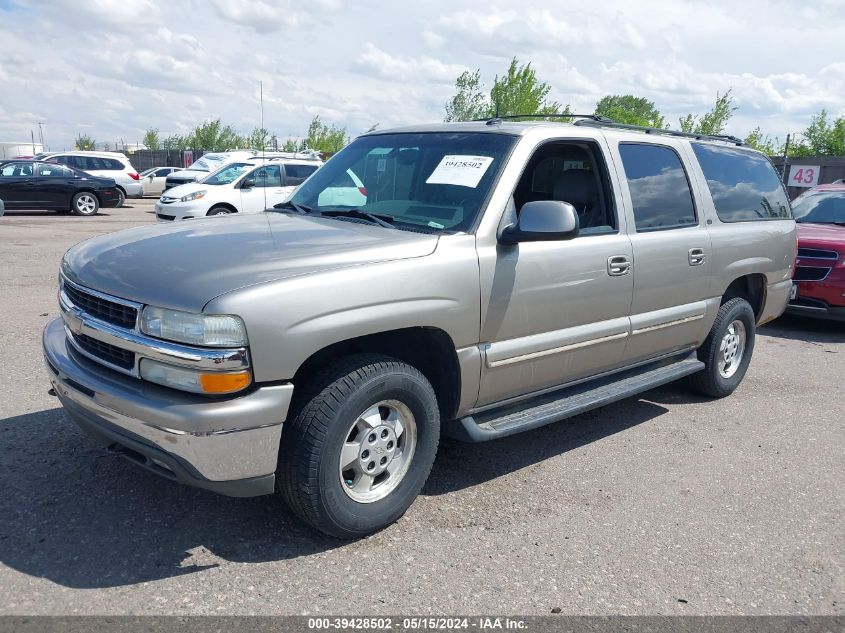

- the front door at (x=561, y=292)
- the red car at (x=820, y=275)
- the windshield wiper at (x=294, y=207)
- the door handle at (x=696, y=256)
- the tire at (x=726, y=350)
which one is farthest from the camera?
the red car at (x=820, y=275)

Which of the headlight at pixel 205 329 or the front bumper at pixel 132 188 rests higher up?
the headlight at pixel 205 329

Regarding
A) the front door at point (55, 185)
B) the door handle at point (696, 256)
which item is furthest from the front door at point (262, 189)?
the door handle at point (696, 256)

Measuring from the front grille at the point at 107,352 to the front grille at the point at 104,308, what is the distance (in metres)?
0.11

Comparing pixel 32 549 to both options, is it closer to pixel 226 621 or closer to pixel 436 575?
pixel 226 621

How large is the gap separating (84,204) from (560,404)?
18.6m

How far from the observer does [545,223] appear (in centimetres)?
357

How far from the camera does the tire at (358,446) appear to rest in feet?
10.0

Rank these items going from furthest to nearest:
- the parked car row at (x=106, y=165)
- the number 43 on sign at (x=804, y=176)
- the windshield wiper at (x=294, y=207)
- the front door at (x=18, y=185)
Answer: the parked car row at (x=106, y=165), the number 43 on sign at (x=804, y=176), the front door at (x=18, y=185), the windshield wiper at (x=294, y=207)

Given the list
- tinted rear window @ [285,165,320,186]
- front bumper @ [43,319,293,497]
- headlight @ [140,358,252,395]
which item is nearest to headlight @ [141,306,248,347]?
headlight @ [140,358,252,395]

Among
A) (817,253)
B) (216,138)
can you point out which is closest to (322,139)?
(216,138)

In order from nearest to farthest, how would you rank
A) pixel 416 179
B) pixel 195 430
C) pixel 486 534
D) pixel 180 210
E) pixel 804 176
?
pixel 195 430 → pixel 486 534 → pixel 416 179 → pixel 180 210 → pixel 804 176

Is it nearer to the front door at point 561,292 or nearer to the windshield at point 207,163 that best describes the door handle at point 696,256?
the front door at point 561,292

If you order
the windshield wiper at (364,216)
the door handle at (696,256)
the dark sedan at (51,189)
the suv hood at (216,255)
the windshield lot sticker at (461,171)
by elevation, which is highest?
the windshield lot sticker at (461,171)

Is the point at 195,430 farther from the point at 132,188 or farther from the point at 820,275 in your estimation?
the point at 132,188
